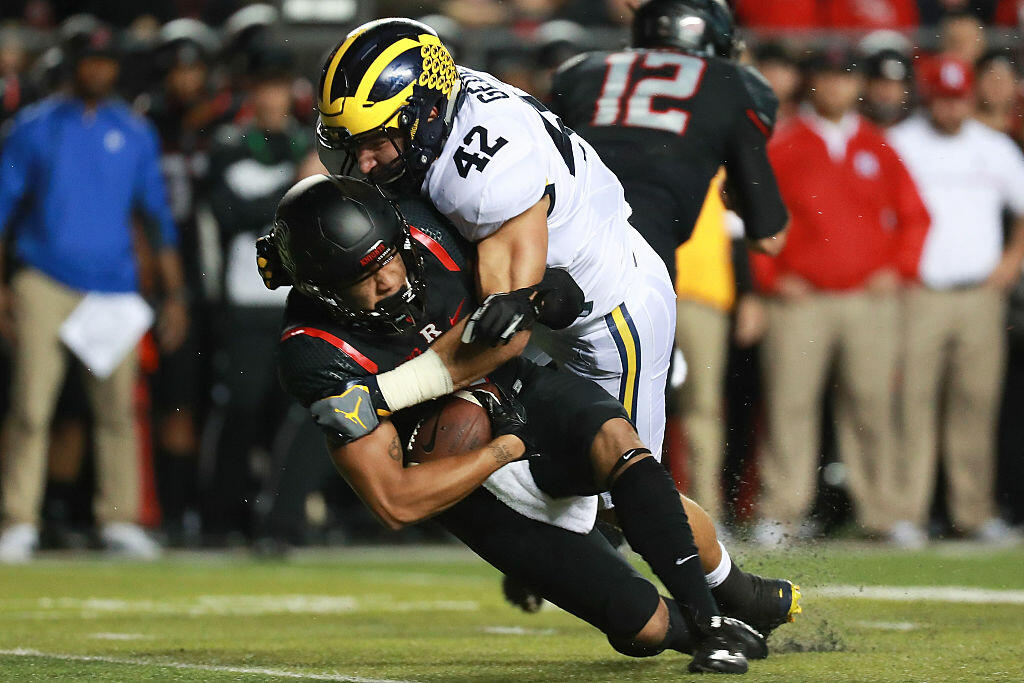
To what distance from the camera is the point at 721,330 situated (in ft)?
28.2

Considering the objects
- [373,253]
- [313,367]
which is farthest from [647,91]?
[313,367]

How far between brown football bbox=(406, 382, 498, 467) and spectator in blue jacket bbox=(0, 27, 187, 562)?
4.38m

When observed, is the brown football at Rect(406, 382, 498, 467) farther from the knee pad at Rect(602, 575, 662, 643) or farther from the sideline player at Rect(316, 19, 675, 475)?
the knee pad at Rect(602, 575, 662, 643)

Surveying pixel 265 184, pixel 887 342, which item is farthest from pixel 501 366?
pixel 887 342

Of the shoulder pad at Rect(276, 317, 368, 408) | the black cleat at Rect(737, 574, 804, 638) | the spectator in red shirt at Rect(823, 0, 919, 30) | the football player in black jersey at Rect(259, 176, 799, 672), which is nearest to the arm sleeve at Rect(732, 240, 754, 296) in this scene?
the spectator in red shirt at Rect(823, 0, 919, 30)

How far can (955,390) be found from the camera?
29.5 feet

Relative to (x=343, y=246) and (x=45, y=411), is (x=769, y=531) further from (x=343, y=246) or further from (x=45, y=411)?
(x=343, y=246)

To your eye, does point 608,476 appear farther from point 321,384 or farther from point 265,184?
point 265,184

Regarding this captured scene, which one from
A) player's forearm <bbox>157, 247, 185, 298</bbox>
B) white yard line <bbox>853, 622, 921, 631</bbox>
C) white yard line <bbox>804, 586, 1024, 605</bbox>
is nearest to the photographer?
white yard line <bbox>853, 622, 921, 631</bbox>

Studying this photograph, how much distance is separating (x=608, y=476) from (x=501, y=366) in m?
0.41

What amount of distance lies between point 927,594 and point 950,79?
330 cm

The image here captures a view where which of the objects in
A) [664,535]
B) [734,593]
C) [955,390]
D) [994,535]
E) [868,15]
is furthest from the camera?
[868,15]

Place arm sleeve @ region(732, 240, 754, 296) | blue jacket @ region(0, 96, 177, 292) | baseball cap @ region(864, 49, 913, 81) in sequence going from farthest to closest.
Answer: baseball cap @ region(864, 49, 913, 81)
arm sleeve @ region(732, 240, 754, 296)
blue jacket @ region(0, 96, 177, 292)

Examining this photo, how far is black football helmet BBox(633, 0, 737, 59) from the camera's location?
19.3 feet
